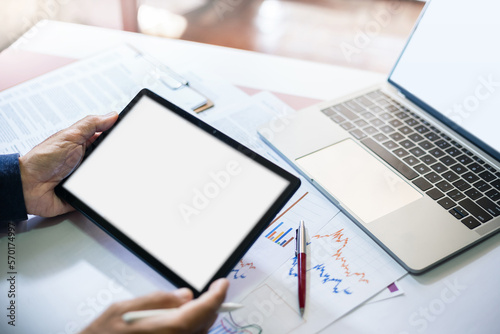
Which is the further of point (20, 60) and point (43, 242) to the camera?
point (20, 60)

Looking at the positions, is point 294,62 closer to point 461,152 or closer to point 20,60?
point 461,152

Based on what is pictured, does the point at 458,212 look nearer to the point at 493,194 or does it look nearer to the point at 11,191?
the point at 493,194

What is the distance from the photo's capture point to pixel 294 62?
1.01 metres

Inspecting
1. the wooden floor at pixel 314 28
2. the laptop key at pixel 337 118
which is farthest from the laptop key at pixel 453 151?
the wooden floor at pixel 314 28

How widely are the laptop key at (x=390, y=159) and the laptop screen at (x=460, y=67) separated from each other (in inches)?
5.8

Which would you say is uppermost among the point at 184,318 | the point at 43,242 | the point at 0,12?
the point at 184,318

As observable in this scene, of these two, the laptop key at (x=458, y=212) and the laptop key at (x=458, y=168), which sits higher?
the laptop key at (x=458, y=168)

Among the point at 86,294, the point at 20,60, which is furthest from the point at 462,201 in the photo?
the point at 20,60

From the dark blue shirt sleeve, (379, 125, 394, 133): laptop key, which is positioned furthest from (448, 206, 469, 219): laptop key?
the dark blue shirt sleeve

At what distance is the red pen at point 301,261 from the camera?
51 centimetres

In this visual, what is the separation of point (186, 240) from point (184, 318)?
109mm

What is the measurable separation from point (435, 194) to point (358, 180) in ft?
0.42

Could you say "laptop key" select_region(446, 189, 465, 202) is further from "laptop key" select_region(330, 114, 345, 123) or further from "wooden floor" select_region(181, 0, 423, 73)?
"wooden floor" select_region(181, 0, 423, 73)

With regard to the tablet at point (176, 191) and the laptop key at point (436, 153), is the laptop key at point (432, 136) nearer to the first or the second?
the laptop key at point (436, 153)
